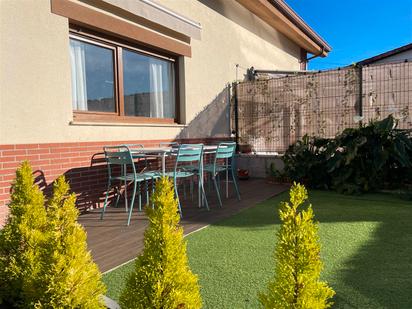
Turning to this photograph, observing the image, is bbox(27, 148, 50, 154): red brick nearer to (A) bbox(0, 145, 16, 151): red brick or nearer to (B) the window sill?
(A) bbox(0, 145, 16, 151): red brick

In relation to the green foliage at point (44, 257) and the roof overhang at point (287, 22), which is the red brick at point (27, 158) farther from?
the roof overhang at point (287, 22)

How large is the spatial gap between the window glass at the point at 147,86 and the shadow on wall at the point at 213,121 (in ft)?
1.62

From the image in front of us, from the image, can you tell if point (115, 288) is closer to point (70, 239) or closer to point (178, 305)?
point (70, 239)

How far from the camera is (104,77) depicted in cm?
497

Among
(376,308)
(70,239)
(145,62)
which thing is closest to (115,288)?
(70,239)

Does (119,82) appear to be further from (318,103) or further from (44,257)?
(318,103)

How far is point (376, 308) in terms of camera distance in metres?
1.92

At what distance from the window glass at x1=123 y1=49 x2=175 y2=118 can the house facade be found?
18 mm

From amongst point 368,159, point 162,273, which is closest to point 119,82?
point 368,159

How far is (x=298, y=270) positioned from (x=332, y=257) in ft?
6.06

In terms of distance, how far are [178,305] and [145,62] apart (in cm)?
517

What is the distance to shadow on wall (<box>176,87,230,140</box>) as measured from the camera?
6.74 metres

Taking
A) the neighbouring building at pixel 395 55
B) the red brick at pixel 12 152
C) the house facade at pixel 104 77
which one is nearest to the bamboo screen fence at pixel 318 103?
the house facade at pixel 104 77

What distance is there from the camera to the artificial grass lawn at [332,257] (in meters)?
2.10
